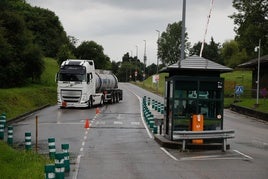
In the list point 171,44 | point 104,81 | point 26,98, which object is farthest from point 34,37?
point 171,44

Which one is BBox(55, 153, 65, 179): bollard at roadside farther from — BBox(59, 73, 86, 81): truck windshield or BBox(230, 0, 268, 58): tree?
BBox(230, 0, 268, 58): tree

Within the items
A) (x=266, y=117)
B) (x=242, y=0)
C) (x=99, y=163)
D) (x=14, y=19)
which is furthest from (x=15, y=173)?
(x=242, y=0)

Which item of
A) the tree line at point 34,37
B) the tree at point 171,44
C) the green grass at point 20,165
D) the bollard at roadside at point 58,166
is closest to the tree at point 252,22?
the tree line at point 34,37

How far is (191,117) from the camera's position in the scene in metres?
20.7

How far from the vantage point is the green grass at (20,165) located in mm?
12453

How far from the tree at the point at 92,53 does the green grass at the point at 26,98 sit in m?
40.8

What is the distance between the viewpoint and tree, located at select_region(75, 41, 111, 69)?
10850 centimetres

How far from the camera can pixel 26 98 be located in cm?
4641

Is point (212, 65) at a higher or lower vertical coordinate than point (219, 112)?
higher

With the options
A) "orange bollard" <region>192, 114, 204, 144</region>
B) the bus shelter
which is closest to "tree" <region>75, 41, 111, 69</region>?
the bus shelter

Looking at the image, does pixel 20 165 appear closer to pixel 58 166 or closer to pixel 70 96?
pixel 58 166

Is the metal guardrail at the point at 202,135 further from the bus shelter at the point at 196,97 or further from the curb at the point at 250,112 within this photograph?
the curb at the point at 250,112

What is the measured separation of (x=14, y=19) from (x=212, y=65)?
4012cm

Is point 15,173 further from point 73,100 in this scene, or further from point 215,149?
point 73,100
